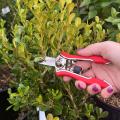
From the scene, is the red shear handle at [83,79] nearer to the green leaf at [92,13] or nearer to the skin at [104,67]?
the skin at [104,67]

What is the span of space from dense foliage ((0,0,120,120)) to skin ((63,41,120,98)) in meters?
0.06

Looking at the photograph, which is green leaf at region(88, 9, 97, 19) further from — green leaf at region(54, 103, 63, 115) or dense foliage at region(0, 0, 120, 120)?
green leaf at region(54, 103, 63, 115)

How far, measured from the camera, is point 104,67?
64.4 inches

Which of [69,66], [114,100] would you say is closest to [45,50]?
[69,66]

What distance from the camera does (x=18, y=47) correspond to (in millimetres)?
1351

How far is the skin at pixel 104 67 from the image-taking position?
55.1 inches

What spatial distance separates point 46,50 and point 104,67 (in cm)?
34

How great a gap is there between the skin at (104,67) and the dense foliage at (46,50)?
6cm

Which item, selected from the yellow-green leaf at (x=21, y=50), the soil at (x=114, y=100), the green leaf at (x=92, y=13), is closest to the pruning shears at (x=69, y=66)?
the yellow-green leaf at (x=21, y=50)

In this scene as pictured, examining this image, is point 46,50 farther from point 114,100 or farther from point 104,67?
point 114,100

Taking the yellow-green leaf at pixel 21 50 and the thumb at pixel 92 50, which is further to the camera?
the thumb at pixel 92 50

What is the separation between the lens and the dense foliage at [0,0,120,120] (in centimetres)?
141

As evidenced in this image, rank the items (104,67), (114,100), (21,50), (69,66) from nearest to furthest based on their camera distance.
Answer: (21,50), (69,66), (104,67), (114,100)

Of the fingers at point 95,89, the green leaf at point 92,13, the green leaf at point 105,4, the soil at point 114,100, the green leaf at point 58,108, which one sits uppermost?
the green leaf at point 105,4
